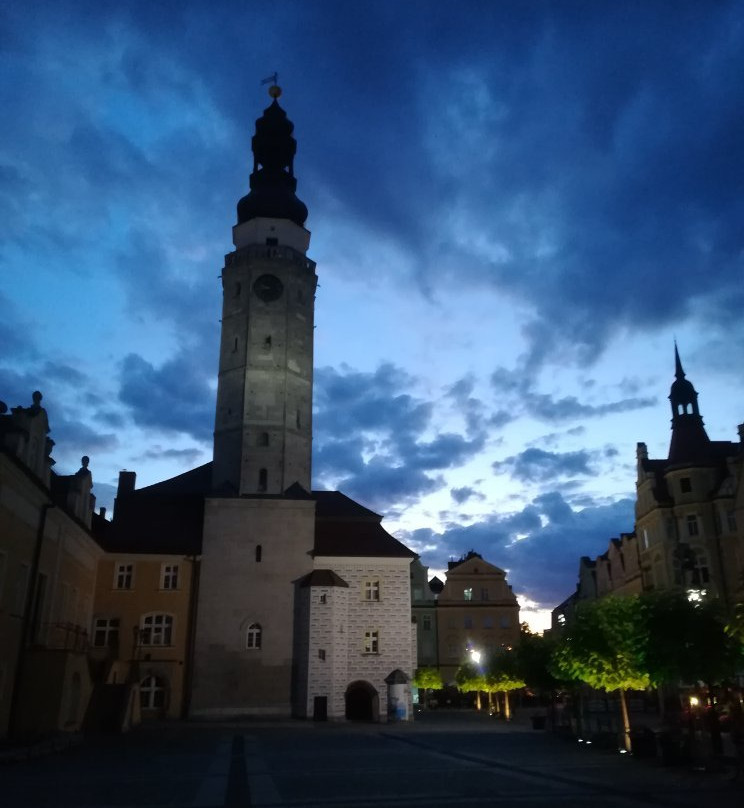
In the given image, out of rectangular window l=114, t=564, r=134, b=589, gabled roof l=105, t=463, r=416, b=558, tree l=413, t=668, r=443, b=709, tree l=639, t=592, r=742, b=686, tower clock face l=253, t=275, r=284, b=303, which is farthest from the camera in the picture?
tree l=413, t=668, r=443, b=709

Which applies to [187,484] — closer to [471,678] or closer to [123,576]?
[123,576]

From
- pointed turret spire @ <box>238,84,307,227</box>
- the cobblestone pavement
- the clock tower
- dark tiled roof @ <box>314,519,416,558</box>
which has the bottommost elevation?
the cobblestone pavement

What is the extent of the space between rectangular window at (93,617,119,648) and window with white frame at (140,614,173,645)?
154 cm

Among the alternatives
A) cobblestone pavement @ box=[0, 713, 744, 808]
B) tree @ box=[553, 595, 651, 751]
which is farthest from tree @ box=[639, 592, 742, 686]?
cobblestone pavement @ box=[0, 713, 744, 808]

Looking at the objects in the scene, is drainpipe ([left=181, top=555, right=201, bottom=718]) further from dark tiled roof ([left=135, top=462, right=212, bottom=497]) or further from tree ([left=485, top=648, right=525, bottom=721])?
tree ([left=485, top=648, right=525, bottom=721])

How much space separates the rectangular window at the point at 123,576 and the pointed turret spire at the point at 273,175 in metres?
25.8

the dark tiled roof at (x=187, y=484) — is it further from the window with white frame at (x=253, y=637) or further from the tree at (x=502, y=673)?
the tree at (x=502, y=673)

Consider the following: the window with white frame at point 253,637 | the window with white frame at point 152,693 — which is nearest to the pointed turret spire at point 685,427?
the window with white frame at point 253,637

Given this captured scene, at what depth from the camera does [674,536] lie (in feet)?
165

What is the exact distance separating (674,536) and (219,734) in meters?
33.4

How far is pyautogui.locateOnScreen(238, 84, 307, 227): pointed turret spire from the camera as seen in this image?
53719 mm

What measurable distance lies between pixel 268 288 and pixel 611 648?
115ft

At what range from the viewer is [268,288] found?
167ft

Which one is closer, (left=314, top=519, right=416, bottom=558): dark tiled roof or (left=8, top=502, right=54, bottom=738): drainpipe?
(left=8, top=502, right=54, bottom=738): drainpipe
